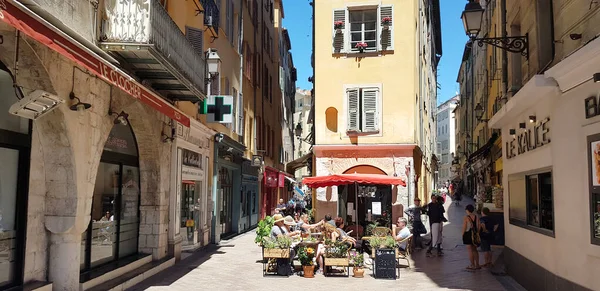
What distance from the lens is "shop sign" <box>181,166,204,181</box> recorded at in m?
15.0

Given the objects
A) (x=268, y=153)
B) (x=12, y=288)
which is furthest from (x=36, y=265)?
(x=268, y=153)

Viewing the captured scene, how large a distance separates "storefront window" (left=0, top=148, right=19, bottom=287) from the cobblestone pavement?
3.17 m

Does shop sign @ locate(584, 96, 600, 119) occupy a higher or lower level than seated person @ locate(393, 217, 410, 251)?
higher

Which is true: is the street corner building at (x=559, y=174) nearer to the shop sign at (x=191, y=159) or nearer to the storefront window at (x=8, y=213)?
the storefront window at (x=8, y=213)

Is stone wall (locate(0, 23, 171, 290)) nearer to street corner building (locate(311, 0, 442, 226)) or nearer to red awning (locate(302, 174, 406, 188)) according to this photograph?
red awning (locate(302, 174, 406, 188))

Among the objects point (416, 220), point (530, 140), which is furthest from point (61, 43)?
point (416, 220)

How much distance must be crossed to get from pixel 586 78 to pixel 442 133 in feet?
316

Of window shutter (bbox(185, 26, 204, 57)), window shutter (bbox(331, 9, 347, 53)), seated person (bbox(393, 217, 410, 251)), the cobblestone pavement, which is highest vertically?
window shutter (bbox(331, 9, 347, 53))

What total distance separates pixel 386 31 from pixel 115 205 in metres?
11.8

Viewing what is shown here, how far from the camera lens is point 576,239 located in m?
8.07

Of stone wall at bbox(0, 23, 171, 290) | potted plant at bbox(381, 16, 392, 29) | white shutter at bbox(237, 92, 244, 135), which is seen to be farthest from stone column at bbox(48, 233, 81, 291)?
potted plant at bbox(381, 16, 392, 29)

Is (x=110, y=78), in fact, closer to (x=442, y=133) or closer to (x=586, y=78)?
(x=586, y=78)

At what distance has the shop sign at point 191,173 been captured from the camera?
15.0m

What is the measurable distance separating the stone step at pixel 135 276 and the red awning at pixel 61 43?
10.8ft
